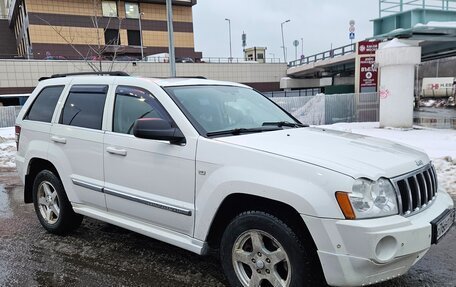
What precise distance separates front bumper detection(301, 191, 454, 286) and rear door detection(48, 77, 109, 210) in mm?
2347

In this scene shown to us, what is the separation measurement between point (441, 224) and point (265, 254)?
1.32m

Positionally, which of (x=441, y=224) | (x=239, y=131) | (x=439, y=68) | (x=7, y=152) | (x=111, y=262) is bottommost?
(x=111, y=262)

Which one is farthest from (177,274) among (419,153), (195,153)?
(419,153)

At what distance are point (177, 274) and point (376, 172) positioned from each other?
2039 mm

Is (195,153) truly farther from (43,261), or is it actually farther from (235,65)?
(235,65)

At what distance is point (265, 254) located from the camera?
10.1 ft

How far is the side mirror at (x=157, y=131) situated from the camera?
11.2 ft

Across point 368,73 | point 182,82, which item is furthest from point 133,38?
point 182,82

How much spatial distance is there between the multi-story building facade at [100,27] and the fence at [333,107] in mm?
28998

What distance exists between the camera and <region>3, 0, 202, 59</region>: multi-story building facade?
47125 millimetres

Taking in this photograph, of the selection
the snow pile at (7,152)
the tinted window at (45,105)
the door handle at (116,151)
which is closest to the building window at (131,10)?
the snow pile at (7,152)

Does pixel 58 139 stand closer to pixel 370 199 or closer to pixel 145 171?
pixel 145 171

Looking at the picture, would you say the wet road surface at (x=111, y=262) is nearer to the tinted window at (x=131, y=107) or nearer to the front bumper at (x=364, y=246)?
the front bumper at (x=364, y=246)

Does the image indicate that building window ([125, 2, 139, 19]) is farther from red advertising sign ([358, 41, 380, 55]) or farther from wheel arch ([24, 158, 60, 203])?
wheel arch ([24, 158, 60, 203])
